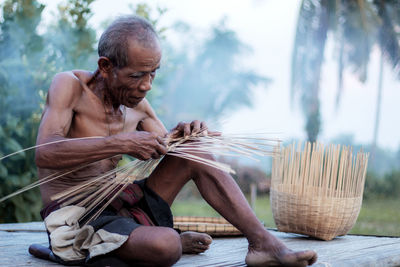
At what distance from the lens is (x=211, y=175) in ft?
6.64

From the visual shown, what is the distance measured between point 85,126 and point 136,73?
385 mm

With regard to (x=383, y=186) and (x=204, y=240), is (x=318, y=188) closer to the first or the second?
(x=204, y=240)

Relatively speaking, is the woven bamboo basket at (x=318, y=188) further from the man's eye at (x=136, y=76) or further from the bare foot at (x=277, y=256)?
the man's eye at (x=136, y=76)

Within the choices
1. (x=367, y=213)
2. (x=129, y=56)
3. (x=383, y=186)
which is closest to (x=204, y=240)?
(x=129, y=56)

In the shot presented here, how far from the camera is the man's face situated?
1.93 metres

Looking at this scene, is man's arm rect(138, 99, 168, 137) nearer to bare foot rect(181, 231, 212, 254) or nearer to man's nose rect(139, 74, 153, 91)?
man's nose rect(139, 74, 153, 91)

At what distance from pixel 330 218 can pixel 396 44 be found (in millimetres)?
13289

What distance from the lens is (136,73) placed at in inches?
76.8

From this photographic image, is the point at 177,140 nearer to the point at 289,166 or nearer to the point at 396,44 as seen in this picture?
the point at 289,166

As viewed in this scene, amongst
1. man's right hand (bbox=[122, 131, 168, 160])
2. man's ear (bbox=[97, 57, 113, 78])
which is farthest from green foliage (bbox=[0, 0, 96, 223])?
man's right hand (bbox=[122, 131, 168, 160])

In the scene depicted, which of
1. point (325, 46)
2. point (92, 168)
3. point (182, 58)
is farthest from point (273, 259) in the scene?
point (182, 58)

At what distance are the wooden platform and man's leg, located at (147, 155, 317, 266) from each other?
5.7 inches

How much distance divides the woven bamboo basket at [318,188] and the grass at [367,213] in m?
2.83

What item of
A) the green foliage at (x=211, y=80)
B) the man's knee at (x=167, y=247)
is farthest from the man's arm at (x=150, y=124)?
the green foliage at (x=211, y=80)
